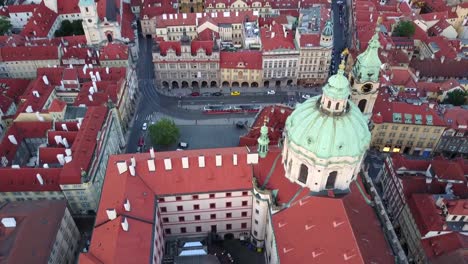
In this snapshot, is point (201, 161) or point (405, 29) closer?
point (201, 161)

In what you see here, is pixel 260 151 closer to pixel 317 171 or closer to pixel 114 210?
pixel 317 171

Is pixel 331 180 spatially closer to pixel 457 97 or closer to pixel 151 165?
pixel 151 165

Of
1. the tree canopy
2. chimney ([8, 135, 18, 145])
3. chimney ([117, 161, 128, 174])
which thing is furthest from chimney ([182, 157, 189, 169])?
the tree canopy

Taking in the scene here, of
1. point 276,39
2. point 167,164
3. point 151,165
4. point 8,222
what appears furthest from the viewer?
point 276,39

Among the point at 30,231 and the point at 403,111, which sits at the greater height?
the point at 403,111

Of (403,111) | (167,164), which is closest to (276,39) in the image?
(403,111)

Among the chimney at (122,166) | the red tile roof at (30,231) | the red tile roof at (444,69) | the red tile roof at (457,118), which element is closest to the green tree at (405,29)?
the red tile roof at (444,69)

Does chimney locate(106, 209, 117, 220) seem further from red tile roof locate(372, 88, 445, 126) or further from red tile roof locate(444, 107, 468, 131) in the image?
red tile roof locate(444, 107, 468, 131)
